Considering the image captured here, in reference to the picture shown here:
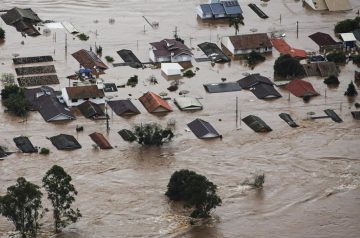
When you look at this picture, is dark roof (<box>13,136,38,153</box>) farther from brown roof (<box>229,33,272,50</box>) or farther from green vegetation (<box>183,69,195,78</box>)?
brown roof (<box>229,33,272,50</box>)

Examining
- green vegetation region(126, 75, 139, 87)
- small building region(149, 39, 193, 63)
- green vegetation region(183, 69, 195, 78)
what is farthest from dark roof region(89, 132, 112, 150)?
small building region(149, 39, 193, 63)

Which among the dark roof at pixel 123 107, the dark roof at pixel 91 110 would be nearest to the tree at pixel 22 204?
the dark roof at pixel 91 110

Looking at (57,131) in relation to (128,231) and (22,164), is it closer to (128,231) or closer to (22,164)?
(22,164)

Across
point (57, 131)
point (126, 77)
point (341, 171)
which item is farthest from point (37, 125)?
point (341, 171)

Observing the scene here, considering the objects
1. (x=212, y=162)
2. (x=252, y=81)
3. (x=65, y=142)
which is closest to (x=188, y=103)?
(x=252, y=81)

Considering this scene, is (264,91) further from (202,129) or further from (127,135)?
(127,135)
